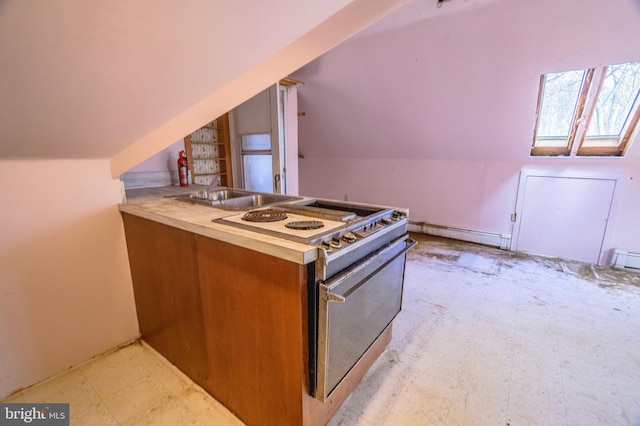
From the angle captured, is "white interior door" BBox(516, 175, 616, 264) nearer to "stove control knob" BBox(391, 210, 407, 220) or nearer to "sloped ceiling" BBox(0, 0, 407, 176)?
"stove control knob" BBox(391, 210, 407, 220)

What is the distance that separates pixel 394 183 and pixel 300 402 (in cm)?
372

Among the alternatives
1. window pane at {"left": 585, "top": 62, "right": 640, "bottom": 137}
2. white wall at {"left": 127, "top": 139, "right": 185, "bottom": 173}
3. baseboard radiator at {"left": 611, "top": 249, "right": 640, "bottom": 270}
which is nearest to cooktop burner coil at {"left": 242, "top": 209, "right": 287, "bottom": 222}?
white wall at {"left": 127, "top": 139, "right": 185, "bottom": 173}

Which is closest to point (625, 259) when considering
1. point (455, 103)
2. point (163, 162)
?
point (455, 103)

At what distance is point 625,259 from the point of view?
9.54 ft

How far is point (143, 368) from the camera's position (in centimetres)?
162

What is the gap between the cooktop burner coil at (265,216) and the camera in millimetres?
1244

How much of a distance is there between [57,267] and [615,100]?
14.8ft

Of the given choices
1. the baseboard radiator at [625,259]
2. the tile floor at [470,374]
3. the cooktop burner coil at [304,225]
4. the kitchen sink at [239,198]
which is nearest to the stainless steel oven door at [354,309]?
the cooktop burner coil at [304,225]

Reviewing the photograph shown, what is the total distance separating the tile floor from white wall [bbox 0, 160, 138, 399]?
149mm

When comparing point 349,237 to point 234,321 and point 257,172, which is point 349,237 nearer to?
point 234,321

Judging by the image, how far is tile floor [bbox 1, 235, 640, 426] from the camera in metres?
1.33

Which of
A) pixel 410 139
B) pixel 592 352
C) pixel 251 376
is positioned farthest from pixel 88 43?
pixel 410 139

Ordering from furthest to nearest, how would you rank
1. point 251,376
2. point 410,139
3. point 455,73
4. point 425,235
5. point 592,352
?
1. point 425,235
2. point 410,139
3. point 455,73
4. point 592,352
5. point 251,376

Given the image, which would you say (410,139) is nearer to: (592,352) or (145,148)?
(592,352)
